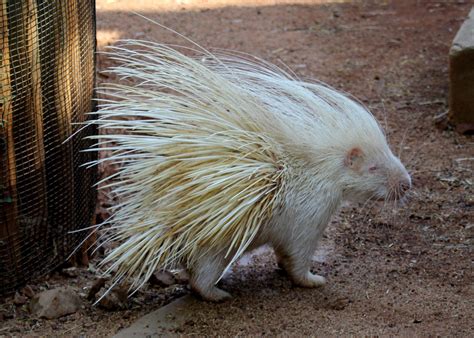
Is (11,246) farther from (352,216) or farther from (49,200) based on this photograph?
(352,216)

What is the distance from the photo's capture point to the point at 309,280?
13.9ft

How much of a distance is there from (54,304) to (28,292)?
0.89 feet

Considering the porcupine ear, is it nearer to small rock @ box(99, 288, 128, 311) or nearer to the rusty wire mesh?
small rock @ box(99, 288, 128, 311)

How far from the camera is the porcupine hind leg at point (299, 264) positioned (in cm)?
411

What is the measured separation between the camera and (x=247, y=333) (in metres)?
3.81

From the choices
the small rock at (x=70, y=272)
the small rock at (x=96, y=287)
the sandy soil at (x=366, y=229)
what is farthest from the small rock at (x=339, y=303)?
the small rock at (x=70, y=272)

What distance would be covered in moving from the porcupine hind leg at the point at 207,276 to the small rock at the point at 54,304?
60cm

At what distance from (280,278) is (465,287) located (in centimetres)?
94

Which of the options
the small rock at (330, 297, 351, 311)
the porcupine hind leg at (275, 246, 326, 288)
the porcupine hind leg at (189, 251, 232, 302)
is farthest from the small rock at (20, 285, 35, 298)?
the small rock at (330, 297, 351, 311)

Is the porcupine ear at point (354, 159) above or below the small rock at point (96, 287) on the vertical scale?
above

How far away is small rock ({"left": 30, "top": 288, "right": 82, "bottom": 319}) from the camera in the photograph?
4082 mm

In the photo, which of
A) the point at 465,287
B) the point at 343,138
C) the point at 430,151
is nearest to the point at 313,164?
the point at 343,138

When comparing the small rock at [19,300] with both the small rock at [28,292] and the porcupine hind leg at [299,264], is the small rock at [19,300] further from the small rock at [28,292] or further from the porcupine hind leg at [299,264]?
the porcupine hind leg at [299,264]

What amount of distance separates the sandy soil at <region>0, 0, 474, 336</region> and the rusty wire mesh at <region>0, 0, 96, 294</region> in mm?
218
